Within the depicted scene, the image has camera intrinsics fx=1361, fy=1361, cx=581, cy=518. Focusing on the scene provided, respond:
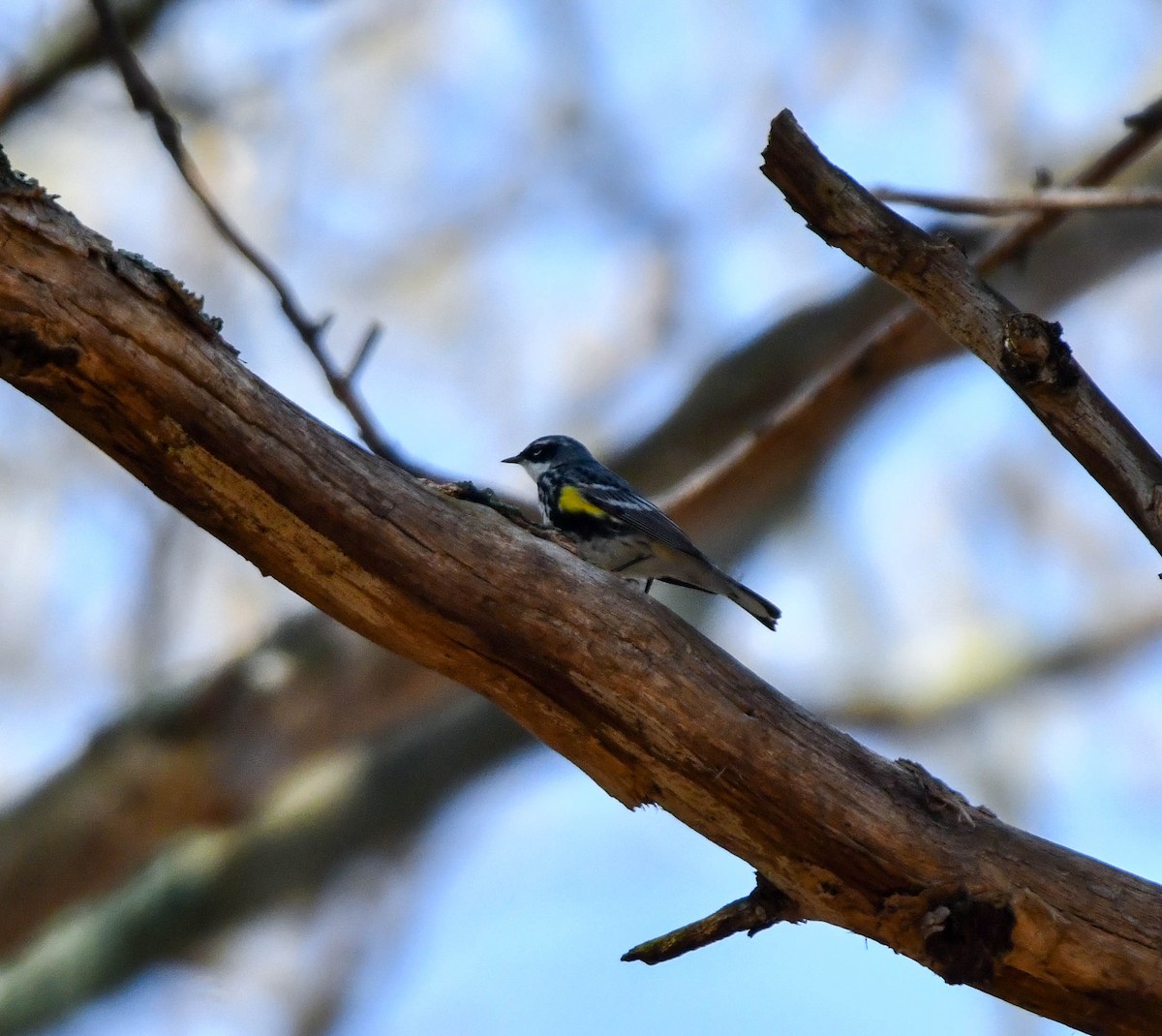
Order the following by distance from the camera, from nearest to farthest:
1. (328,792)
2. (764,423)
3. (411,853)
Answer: (764,423) → (328,792) → (411,853)

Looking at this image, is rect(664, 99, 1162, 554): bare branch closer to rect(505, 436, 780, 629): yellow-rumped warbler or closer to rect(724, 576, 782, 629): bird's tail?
rect(505, 436, 780, 629): yellow-rumped warbler

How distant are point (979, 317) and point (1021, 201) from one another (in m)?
1.65

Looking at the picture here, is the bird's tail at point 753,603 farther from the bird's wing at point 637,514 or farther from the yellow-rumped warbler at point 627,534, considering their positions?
the bird's wing at point 637,514

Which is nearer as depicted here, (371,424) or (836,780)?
(836,780)

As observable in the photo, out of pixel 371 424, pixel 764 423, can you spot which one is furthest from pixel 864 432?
pixel 371 424

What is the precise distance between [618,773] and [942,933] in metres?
0.76

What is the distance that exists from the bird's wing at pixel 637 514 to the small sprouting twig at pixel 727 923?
1727mm

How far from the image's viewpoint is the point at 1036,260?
692cm

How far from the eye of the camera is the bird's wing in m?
4.61

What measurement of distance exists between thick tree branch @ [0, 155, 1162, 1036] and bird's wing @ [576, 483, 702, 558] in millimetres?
1595

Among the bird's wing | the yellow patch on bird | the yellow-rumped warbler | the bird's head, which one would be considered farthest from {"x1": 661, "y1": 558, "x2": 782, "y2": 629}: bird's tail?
the bird's head

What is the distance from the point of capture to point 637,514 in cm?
469

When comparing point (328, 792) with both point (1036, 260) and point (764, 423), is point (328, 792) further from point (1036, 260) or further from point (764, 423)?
point (1036, 260)

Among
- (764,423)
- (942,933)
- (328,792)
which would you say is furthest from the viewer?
(328,792)
